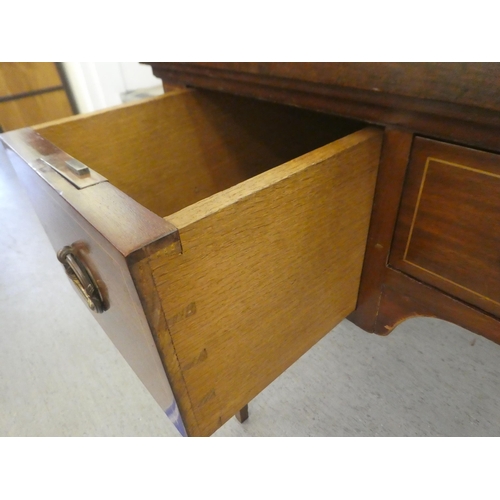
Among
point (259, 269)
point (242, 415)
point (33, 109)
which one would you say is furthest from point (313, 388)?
point (33, 109)

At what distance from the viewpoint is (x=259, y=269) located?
38 cm

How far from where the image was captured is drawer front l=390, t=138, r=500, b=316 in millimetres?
375

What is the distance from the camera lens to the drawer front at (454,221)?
1.23ft

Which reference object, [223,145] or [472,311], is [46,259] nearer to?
[223,145]

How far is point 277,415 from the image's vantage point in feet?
1.92

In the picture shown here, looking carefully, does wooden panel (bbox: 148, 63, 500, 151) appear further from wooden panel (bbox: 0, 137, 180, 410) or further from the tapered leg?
the tapered leg

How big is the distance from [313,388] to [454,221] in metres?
0.36

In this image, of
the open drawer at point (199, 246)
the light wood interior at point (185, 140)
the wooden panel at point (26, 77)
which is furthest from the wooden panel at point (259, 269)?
the wooden panel at point (26, 77)

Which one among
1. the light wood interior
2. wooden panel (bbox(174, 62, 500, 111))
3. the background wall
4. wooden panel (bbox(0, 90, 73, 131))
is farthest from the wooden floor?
wooden panel (bbox(0, 90, 73, 131))

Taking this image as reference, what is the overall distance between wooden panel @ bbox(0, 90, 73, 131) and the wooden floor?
4.51 feet

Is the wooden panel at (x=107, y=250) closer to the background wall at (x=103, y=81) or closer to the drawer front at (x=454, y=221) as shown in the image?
the drawer front at (x=454, y=221)

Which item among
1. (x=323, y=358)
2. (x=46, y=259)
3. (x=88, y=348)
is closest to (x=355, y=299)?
(x=323, y=358)

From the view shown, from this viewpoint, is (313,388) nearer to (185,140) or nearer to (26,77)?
(185,140)

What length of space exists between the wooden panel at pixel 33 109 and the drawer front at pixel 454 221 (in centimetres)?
192
